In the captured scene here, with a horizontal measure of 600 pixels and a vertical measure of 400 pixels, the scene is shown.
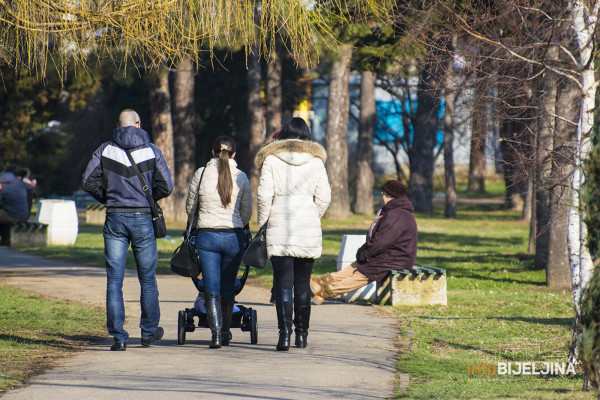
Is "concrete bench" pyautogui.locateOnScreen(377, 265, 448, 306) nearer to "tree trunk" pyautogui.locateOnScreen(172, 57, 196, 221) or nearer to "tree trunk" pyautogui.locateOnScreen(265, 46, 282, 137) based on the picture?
"tree trunk" pyautogui.locateOnScreen(172, 57, 196, 221)

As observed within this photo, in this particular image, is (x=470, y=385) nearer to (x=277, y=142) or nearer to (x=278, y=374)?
(x=278, y=374)

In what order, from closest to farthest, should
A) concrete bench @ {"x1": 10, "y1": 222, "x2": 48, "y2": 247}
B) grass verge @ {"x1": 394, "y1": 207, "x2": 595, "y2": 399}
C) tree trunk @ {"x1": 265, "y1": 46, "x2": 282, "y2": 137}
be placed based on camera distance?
grass verge @ {"x1": 394, "y1": 207, "x2": 595, "y2": 399} → concrete bench @ {"x1": 10, "y1": 222, "x2": 48, "y2": 247} → tree trunk @ {"x1": 265, "y1": 46, "x2": 282, "y2": 137}

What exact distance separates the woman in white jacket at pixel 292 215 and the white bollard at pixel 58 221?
12205 millimetres

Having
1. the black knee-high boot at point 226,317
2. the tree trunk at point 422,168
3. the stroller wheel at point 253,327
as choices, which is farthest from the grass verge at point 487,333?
the tree trunk at point 422,168

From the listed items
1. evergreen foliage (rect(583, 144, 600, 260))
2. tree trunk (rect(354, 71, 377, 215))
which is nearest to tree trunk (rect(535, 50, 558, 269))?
evergreen foliage (rect(583, 144, 600, 260))

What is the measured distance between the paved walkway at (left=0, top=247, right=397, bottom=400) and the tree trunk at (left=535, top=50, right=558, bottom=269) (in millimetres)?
2484

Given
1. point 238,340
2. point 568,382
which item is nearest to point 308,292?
point 238,340

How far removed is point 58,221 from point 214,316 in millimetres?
12281

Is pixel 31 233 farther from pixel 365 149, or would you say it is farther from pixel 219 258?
pixel 365 149

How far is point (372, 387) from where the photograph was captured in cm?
565

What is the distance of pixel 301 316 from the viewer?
711 centimetres

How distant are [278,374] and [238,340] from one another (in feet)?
5.69

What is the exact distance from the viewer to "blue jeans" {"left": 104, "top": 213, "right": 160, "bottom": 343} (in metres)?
6.93

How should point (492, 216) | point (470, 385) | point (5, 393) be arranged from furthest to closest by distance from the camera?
point (492, 216) → point (470, 385) → point (5, 393)
